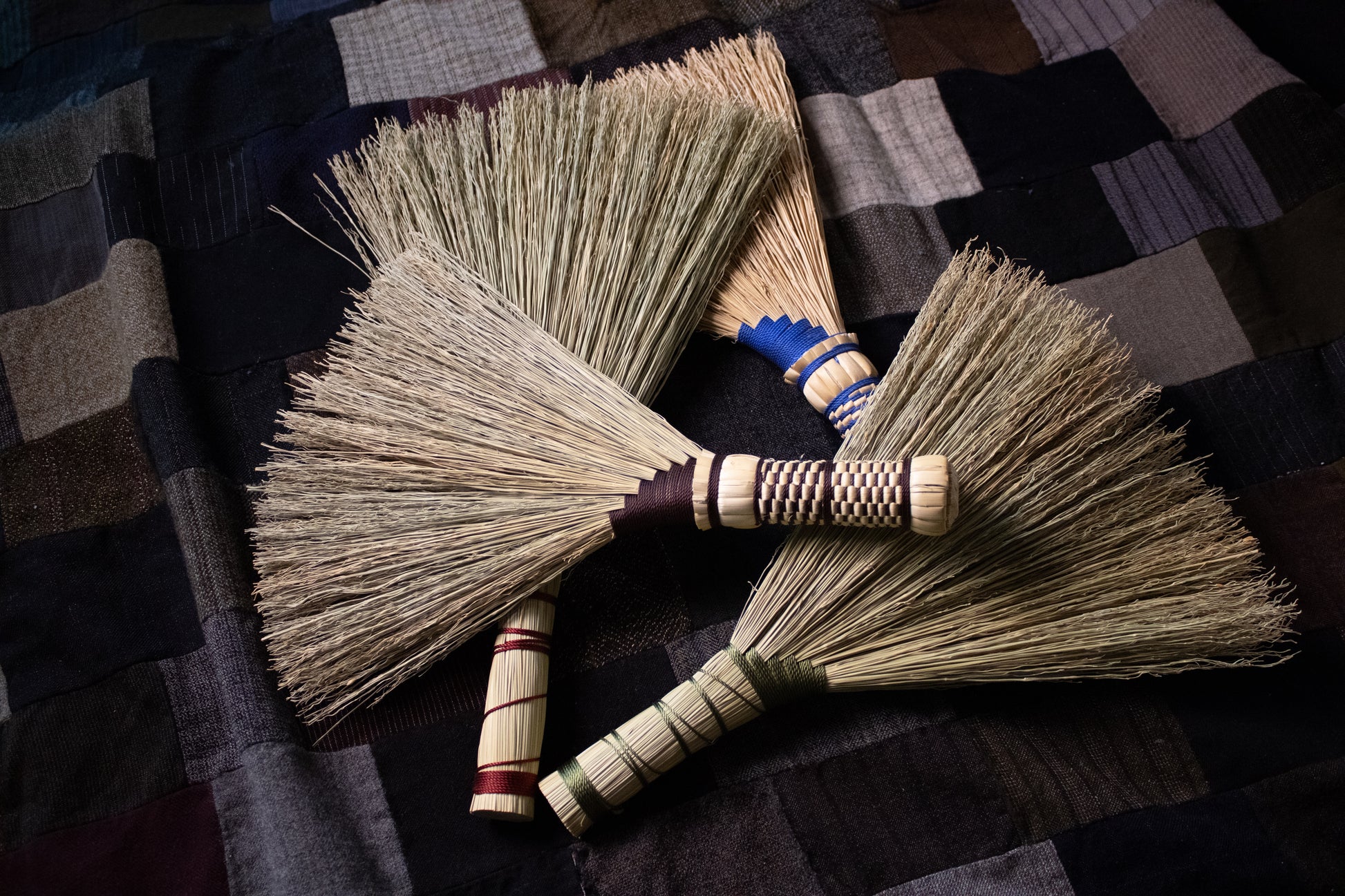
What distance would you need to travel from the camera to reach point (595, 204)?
1.33 metres

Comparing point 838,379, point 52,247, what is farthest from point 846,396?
point 52,247

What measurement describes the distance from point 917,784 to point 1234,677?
0.40 m

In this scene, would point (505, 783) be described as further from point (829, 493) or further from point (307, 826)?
point (829, 493)

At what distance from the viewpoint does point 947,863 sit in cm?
115

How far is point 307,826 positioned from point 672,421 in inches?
25.6

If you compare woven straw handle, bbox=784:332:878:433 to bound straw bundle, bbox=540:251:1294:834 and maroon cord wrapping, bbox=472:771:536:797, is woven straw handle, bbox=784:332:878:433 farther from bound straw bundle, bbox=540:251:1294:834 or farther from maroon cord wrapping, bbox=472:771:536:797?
maroon cord wrapping, bbox=472:771:536:797

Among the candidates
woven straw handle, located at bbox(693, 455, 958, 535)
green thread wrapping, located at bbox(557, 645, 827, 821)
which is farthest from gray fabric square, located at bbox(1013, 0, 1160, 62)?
green thread wrapping, located at bbox(557, 645, 827, 821)

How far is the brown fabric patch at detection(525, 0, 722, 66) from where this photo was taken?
168 cm

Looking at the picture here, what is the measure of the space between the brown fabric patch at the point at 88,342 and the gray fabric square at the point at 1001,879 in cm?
116

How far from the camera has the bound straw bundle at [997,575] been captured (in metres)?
1.12

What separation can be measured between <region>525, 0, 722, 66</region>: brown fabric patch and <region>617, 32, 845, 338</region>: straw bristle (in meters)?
0.15

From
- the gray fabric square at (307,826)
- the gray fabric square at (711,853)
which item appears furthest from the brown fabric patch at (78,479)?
the gray fabric square at (711,853)

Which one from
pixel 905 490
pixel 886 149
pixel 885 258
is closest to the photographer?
pixel 905 490

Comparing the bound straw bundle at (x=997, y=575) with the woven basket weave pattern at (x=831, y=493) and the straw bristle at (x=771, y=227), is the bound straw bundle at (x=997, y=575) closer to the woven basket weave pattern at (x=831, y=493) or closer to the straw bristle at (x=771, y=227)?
the woven basket weave pattern at (x=831, y=493)
